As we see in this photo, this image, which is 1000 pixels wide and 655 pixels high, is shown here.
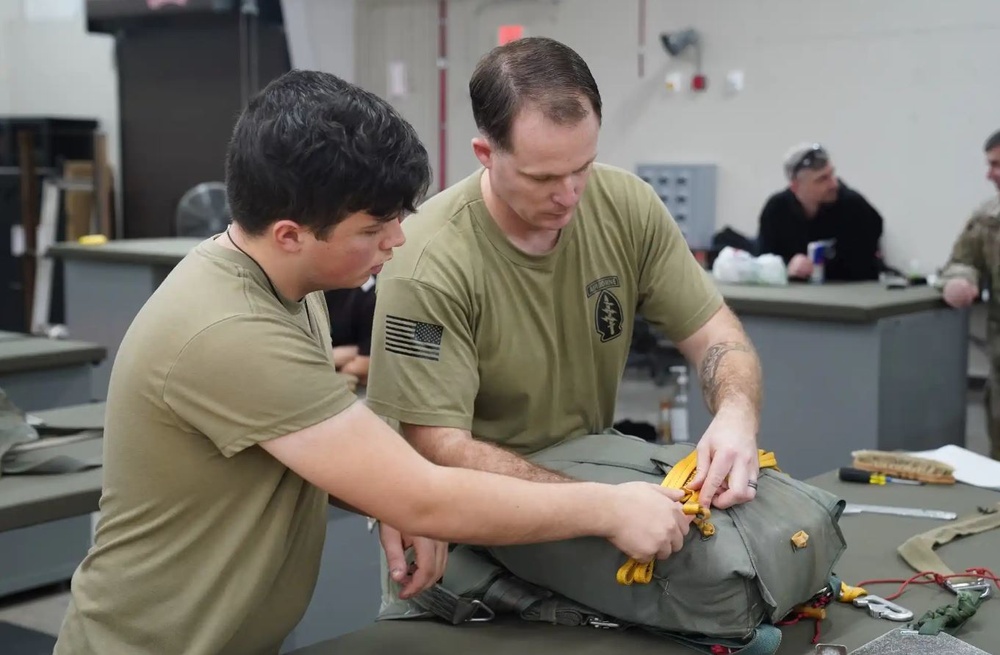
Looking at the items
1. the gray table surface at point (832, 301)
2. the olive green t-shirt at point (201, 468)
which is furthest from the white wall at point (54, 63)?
the olive green t-shirt at point (201, 468)

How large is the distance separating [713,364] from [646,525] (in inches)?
21.1

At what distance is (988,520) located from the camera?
→ 172 cm

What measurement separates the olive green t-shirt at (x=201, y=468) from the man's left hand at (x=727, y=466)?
475 mm

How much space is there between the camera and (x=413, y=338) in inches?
57.6

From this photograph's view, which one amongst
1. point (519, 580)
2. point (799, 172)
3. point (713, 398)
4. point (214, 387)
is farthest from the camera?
point (799, 172)

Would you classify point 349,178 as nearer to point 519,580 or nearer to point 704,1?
point 519,580

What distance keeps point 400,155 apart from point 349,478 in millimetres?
320

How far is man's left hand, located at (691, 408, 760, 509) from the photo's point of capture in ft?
4.27

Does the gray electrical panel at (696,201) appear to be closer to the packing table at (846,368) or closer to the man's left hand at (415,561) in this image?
the packing table at (846,368)

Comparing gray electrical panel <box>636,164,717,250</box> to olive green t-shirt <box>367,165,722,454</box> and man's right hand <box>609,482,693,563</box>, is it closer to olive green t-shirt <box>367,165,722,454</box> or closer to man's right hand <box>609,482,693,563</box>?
olive green t-shirt <box>367,165,722,454</box>

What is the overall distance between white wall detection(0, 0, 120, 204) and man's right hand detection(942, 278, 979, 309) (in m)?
5.84

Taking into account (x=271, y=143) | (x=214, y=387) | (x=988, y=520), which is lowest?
(x=988, y=520)

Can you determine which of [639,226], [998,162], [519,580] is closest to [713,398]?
[639,226]

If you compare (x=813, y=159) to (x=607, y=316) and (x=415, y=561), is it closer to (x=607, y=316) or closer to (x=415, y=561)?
(x=607, y=316)
